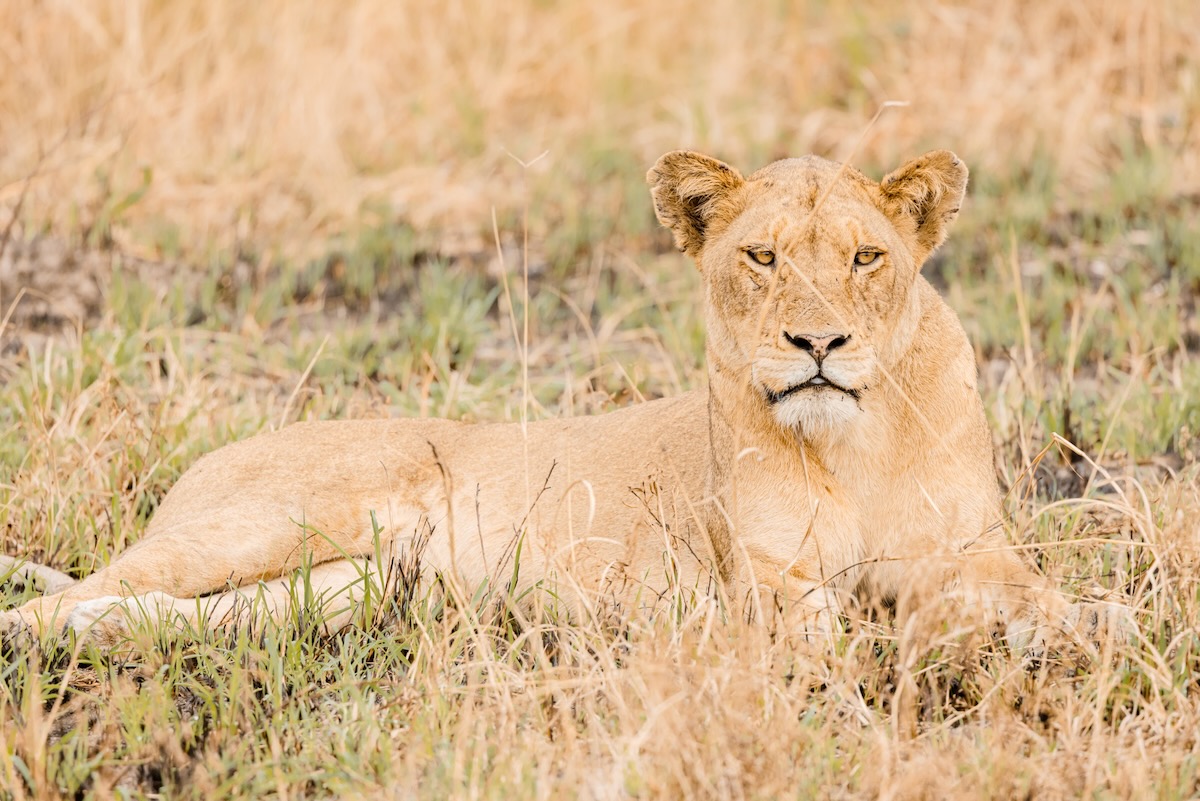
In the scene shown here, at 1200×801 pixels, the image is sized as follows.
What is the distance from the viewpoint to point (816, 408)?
332cm

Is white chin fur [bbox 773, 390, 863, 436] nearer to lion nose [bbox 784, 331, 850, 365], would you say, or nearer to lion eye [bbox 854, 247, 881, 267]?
lion nose [bbox 784, 331, 850, 365]

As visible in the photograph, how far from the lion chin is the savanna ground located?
456 mm

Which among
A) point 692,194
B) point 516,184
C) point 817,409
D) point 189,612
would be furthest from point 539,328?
point 817,409

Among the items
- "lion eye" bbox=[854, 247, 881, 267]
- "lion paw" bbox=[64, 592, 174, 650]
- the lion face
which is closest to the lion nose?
the lion face

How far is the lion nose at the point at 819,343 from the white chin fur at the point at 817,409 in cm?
10

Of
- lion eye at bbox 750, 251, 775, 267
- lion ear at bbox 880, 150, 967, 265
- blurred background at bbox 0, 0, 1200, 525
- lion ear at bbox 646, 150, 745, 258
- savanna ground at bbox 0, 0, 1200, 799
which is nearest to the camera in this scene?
savanna ground at bbox 0, 0, 1200, 799

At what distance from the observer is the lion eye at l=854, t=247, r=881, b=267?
3434 mm

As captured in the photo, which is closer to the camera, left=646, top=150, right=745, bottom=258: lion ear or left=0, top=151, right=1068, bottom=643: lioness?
left=0, top=151, right=1068, bottom=643: lioness

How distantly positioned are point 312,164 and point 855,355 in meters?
5.92

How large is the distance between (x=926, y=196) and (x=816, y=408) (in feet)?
2.20

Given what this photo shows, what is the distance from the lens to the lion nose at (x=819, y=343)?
10.6 ft

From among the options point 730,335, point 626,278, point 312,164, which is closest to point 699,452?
point 730,335

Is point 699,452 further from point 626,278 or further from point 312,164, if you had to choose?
point 312,164

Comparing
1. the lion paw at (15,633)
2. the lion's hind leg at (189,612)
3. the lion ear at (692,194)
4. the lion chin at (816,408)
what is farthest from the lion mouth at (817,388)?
the lion paw at (15,633)
